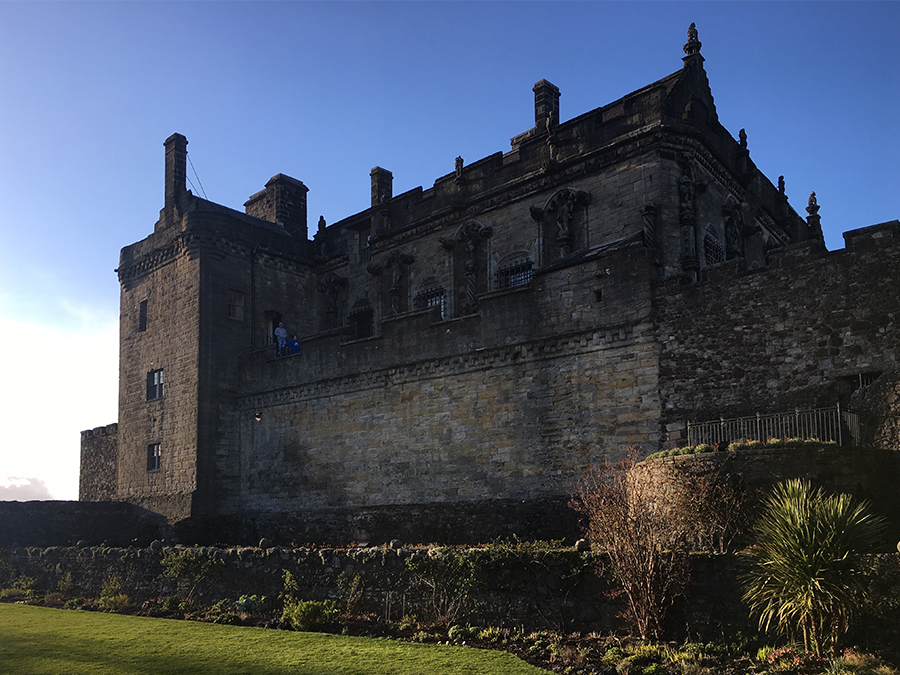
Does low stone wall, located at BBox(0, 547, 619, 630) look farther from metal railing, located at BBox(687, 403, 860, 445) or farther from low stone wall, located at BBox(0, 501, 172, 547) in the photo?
low stone wall, located at BBox(0, 501, 172, 547)

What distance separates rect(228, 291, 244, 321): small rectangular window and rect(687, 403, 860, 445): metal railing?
59.7 feet

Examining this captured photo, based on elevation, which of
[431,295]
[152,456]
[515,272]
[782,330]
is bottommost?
[152,456]

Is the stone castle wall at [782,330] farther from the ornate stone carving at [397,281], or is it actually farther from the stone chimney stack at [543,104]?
the ornate stone carving at [397,281]

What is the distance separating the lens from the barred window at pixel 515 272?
87.8ft

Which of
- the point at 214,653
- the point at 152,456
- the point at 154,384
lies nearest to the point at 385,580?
the point at 214,653

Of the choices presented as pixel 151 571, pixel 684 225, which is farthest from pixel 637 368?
pixel 151 571

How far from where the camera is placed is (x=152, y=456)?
30.5 metres

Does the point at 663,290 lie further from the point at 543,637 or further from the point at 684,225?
the point at 543,637

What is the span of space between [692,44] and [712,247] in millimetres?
6103

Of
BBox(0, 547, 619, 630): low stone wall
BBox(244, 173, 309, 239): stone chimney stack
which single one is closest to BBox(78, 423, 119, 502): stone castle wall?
BBox(244, 173, 309, 239): stone chimney stack

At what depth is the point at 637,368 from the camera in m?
19.7

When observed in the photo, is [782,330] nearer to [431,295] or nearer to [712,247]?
[712,247]

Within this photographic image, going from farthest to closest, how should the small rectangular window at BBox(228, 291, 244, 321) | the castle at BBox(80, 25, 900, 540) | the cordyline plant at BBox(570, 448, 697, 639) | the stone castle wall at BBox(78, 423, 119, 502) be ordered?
the stone castle wall at BBox(78, 423, 119, 502) < the small rectangular window at BBox(228, 291, 244, 321) < the castle at BBox(80, 25, 900, 540) < the cordyline plant at BBox(570, 448, 697, 639)

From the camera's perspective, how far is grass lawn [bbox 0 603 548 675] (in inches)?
459
